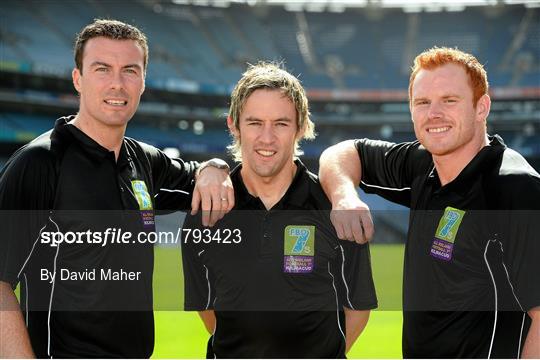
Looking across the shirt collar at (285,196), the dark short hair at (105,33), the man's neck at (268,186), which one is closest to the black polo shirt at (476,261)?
the shirt collar at (285,196)

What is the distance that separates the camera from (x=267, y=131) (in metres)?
2.96

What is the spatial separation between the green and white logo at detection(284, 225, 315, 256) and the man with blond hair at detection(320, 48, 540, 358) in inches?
9.5

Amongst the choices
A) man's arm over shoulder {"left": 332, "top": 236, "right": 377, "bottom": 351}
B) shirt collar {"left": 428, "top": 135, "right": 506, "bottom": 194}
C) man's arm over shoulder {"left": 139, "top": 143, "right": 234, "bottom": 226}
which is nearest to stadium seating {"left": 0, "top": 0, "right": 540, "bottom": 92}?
man's arm over shoulder {"left": 139, "top": 143, "right": 234, "bottom": 226}

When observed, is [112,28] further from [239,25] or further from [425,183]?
[239,25]

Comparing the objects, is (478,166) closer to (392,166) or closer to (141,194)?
(392,166)

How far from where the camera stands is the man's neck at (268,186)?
3096 mm

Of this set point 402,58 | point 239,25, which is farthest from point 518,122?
point 239,25

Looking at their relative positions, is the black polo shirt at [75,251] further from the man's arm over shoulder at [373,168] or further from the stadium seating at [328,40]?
the stadium seating at [328,40]

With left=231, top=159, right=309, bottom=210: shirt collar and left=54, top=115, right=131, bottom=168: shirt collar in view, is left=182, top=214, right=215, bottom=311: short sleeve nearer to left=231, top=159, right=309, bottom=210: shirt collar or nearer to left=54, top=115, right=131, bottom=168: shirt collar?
left=231, top=159, right=309, bottom=210: shirt collar

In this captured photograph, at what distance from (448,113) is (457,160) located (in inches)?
9.8

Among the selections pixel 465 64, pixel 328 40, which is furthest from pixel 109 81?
pixel 328 40

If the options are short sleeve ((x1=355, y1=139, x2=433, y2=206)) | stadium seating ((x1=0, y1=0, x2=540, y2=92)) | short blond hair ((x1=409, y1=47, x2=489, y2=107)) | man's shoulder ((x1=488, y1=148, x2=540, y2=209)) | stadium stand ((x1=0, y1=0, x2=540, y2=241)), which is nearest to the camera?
man's shoulder ((x1=488, y1=148, x2=540, y2=209))

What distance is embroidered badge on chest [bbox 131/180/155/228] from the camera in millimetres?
3117

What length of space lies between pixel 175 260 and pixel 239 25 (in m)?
38.9
